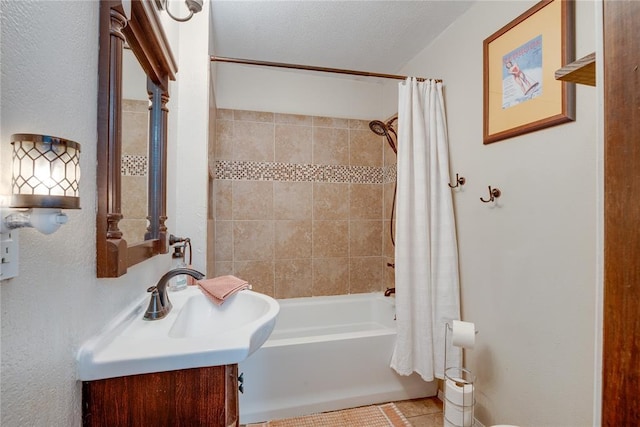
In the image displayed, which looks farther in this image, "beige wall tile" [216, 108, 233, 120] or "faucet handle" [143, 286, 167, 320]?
"beige wall tile" [216, 108, 233, 120]

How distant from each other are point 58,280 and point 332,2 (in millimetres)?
2002

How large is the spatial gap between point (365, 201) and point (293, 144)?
0.87 meters

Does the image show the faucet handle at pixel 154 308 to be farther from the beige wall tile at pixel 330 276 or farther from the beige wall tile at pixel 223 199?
the beige wall tile at pixel 330 276

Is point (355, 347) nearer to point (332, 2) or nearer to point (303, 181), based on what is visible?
point (303, 181)

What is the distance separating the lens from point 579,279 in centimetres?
130

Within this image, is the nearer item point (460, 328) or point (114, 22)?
point (114, 22)

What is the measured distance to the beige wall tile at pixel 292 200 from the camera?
9.16ft

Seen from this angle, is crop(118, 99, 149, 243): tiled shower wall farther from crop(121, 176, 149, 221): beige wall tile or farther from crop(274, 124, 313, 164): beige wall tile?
crop(274, 124, 313, 164): beige wall tile

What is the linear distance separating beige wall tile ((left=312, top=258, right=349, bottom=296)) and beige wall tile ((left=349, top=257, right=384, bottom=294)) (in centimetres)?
6

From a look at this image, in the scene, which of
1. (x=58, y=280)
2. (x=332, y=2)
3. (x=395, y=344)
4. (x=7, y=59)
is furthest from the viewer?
(x=395, y=344)

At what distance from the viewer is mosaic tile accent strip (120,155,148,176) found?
3.29ft

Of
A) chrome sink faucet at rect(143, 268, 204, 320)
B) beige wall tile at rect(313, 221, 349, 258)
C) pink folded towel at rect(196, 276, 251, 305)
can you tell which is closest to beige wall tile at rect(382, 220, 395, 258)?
beige wall tile at rect(313, 221, 349, 258)

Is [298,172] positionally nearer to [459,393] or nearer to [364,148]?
[364,148]

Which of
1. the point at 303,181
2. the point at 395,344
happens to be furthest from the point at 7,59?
the point at 303,181
